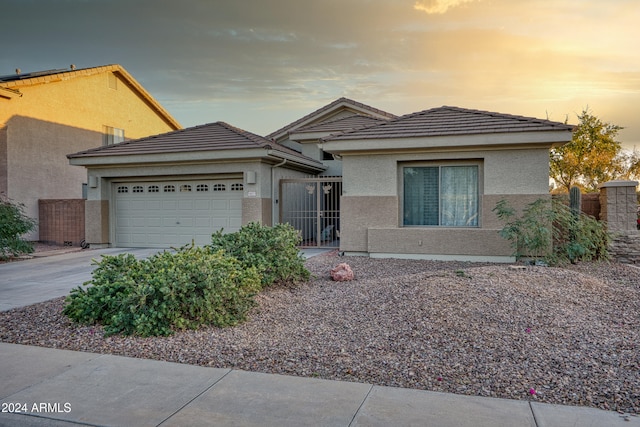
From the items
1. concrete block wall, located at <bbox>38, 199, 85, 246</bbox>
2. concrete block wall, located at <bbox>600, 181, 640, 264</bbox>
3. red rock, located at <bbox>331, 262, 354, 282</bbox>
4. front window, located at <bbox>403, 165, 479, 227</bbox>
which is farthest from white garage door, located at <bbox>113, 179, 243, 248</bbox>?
concrete block wall, located at <bbox>600, 181, 640, 264</bbox>

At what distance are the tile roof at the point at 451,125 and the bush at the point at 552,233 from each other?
1.90m

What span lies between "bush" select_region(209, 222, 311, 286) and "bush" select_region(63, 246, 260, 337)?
3.72 feet

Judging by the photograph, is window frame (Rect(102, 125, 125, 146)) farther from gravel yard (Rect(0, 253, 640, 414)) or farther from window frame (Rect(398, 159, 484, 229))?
gravel yard (Rect(0, 253, 640, 414))

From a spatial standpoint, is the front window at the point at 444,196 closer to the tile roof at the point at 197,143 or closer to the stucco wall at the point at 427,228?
the stucco wall at the point at 427,228

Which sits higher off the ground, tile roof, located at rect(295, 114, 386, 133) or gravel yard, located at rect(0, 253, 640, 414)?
tile roof, located at rect(295, 114, 386, 133)

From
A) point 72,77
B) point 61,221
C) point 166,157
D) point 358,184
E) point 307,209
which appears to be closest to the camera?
point 358,184

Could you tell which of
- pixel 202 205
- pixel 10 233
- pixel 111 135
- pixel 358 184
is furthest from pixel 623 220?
pixel 111 135

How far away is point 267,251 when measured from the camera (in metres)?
8.52

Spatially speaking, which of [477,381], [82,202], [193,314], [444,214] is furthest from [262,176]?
[477,381]

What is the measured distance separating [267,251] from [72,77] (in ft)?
58.3

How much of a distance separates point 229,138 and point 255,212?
109 inches

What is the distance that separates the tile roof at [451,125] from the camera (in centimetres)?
1177

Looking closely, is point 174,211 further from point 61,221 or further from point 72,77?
point 72,77

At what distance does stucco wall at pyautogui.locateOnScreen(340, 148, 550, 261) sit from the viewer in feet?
39.3
